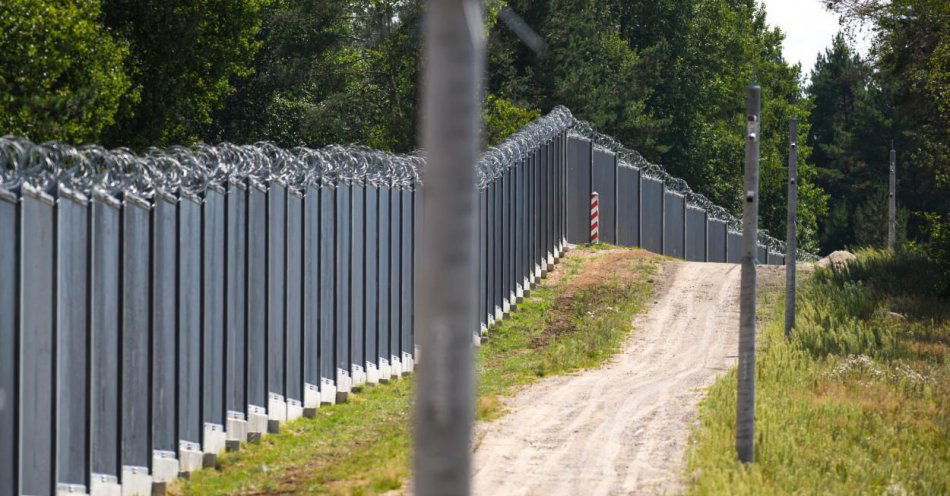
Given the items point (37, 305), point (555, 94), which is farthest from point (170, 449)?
point (555, 94)

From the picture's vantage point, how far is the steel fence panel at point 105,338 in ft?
34.0

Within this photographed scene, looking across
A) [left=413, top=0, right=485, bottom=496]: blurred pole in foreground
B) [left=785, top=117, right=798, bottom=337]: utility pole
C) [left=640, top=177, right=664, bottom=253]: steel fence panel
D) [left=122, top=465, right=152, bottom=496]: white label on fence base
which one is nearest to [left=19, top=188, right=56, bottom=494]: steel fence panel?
[left=122, top=465, right=152, bottom=496]: white label on fence base

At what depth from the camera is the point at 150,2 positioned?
114ft

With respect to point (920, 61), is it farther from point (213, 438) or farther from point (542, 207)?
point (213, 438)

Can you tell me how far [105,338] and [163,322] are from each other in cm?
113

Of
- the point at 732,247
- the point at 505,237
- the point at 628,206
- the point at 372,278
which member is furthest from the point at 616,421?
the point at 732,247

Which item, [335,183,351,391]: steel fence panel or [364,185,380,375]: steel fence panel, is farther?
[364,185,380,375]: steel fence panel

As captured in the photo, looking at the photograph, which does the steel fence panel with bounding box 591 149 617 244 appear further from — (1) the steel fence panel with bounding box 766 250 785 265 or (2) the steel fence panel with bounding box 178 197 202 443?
(2) the steel fence panel with bounding box 178 197 202 443

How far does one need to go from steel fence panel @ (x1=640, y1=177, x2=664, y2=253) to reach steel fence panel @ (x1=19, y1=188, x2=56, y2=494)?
2826 cm

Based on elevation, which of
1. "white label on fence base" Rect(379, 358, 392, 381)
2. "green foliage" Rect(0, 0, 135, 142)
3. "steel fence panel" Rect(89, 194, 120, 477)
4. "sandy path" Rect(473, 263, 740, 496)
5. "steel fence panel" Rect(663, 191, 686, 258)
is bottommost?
"sandy path" Rect(473, 263, 740, 496)

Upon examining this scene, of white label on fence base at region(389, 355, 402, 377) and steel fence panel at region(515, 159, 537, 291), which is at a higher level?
steel fence panel at region(515, 159, 537, 291)

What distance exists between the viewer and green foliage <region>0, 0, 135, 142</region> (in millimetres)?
26109

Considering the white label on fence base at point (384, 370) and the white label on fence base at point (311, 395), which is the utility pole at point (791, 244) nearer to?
the white label on fence base at point (384, 370)

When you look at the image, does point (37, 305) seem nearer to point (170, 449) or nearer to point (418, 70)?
point (170, 449)
